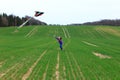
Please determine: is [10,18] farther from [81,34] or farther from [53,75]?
[53,75]

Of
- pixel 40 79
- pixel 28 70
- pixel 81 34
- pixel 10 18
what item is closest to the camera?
pixel 40 79

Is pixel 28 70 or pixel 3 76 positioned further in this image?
pixel 28 70

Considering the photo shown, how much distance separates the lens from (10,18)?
160 m

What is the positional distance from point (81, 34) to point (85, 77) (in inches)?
3093

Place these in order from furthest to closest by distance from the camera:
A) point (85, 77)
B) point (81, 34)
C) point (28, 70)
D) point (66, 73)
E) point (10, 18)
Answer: point (10, 18)
point (81, 34)
point (28, 70)
point (66, 73)
point (85, 77)

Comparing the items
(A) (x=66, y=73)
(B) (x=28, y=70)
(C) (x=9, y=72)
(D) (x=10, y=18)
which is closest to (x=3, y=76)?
(C) (x=9, y=72)

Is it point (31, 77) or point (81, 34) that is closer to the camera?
point (31, 77)

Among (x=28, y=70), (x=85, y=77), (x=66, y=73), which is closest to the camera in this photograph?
(x=85, y=77)

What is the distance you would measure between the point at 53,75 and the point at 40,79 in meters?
1.42

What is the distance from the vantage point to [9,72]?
16.2m

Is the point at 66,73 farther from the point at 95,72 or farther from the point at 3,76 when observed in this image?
the point at 3,76

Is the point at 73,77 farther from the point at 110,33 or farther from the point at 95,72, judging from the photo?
the point at 110,33

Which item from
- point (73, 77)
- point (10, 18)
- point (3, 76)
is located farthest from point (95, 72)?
point (10, 18)

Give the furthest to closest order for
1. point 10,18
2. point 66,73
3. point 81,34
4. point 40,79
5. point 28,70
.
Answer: point 10,18
point 81,34
point 28,70
point 66,73
point 40,79
